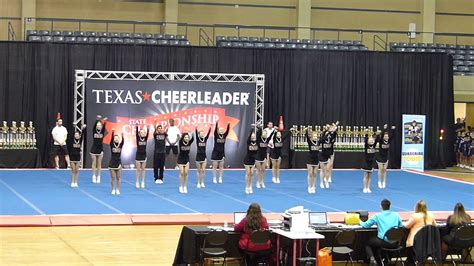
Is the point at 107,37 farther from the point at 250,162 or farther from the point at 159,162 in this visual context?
the point at 250,162

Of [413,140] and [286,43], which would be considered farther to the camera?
[286,43]

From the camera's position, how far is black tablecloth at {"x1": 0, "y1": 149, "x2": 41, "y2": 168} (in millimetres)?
23953

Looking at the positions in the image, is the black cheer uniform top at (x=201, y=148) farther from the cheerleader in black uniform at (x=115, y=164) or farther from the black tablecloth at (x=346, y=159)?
the black tablecloth at (x=346, y=159)

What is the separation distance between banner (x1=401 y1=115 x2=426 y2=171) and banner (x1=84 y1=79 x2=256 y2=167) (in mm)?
5320

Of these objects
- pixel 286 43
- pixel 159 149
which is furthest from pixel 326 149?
pixel 286 43

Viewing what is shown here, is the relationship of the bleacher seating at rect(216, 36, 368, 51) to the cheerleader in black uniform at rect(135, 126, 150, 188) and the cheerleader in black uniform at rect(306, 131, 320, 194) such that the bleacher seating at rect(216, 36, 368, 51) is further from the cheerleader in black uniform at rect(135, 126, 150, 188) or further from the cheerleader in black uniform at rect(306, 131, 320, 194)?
the cheerleader in black uniform at rect(135, 126, 150, 188)

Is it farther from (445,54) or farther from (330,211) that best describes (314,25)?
(330,211)

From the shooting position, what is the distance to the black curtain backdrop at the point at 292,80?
80.7 feet

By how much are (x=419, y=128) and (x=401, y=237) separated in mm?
16444

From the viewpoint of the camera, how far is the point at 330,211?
54.2ft

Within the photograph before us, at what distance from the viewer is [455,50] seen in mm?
30469

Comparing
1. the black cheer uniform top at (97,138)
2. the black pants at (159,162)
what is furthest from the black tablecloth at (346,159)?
the black cheer uniform top at (97,138)

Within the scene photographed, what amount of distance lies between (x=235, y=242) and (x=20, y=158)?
1428 centimetres

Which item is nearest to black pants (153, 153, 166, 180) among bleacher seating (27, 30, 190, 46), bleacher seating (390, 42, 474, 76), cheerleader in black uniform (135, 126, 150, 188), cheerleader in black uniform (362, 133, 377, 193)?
cheerleader in black uniform (135, 126, 150, 188)
